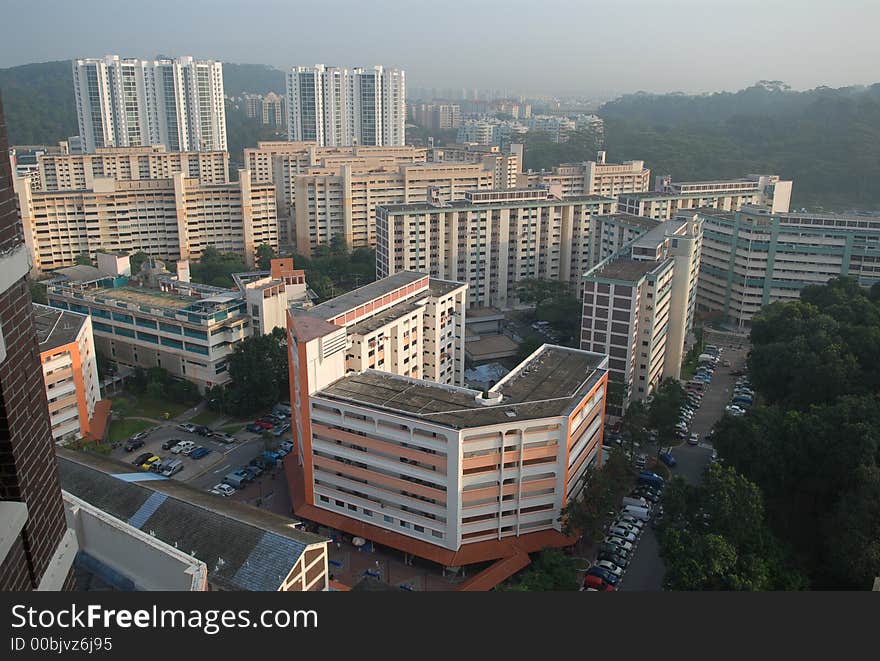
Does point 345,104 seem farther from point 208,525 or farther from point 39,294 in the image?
point 208,525

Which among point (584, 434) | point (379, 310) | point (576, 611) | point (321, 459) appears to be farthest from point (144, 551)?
point (379, 310)

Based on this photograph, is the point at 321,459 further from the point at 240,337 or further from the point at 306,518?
the point at 240,337

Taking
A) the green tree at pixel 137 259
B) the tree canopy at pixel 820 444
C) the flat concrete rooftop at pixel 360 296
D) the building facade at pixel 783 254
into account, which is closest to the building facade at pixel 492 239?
the building facade at pixel 783 254

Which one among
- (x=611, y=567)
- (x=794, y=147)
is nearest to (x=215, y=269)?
(x=611, y=567)

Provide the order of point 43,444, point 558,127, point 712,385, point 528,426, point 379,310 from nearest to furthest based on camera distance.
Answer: point 43,444 < point 528,426 < point 379,310 < point 712,385 < point 558,127

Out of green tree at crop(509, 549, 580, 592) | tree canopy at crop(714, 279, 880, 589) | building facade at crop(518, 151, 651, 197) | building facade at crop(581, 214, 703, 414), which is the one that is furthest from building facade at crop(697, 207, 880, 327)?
green tree at crop(509, 549, 580, 592)

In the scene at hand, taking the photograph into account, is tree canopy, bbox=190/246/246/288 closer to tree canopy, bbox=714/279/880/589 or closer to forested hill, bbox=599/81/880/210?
tree canopy, bbox=714/279/880/589
